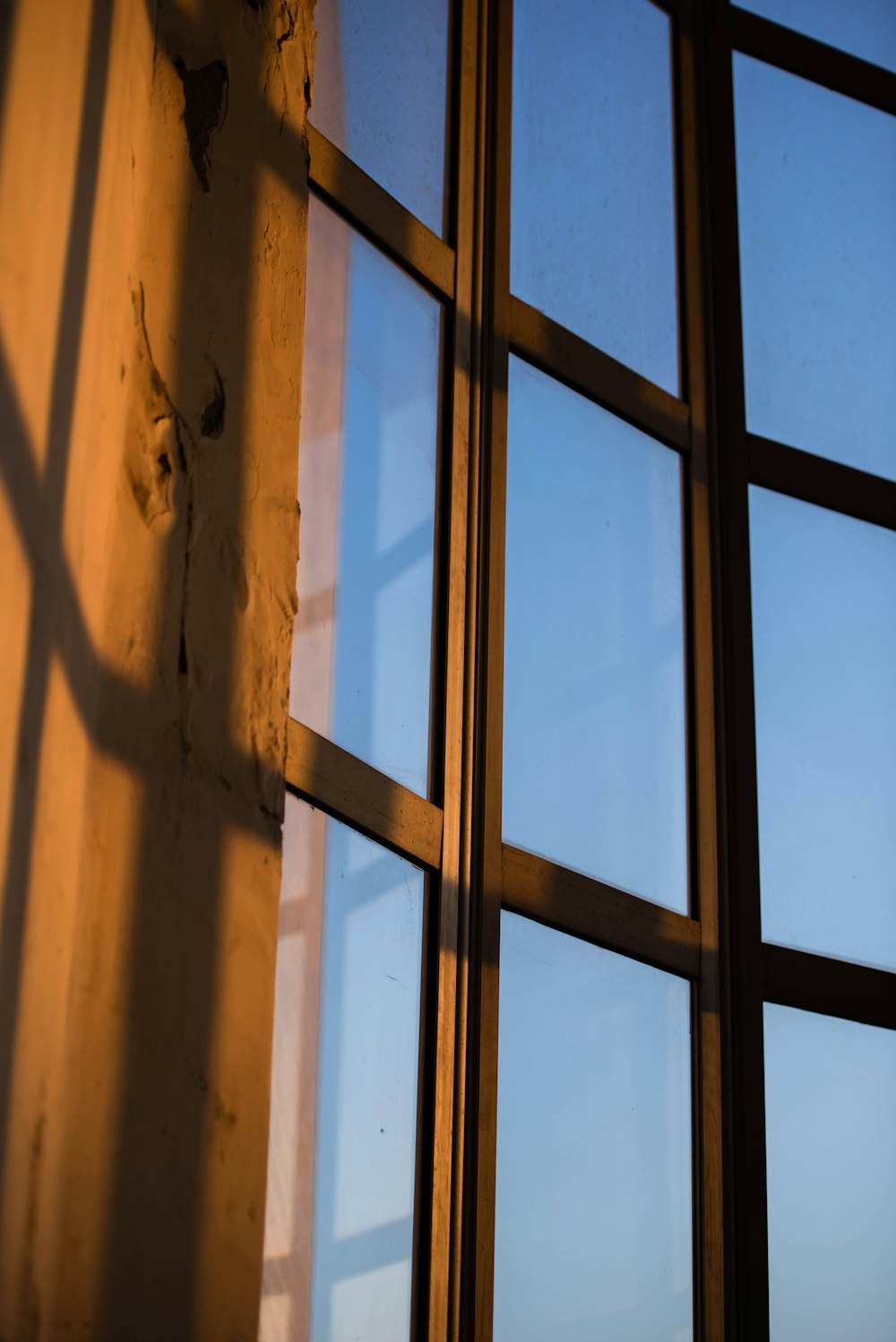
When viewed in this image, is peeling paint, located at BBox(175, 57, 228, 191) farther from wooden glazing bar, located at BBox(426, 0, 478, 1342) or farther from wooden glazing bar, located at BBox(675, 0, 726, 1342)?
wooden glazing bar, located at BBox(675, 0, 726, 1342)

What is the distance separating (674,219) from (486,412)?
4.22 feet

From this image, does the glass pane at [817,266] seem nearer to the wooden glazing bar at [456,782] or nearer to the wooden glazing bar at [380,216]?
the wooden glazing bar at [456,782]

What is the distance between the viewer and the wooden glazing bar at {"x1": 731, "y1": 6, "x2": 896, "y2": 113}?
4.16 m

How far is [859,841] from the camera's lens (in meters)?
3.53

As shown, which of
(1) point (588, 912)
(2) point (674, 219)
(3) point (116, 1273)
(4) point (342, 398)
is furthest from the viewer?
(2) point (674, 219)

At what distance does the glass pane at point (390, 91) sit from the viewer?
2.56 metres

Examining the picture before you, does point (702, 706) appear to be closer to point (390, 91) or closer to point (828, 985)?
point (828, 985)

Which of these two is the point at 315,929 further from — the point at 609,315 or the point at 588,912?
the point at 609,315

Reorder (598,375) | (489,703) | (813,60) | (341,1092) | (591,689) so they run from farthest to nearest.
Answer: (813,60)
(598,375)
(591,689)
(489,703)
(341,1092)

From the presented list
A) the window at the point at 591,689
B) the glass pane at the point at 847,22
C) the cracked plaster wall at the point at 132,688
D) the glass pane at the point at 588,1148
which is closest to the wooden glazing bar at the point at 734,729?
the window at the point at 591,689

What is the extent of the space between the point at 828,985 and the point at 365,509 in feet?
5.82

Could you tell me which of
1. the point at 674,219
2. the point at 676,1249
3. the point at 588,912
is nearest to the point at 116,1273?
the point at 588,912

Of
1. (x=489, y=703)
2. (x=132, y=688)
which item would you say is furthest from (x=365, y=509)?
(x=132, y=688)

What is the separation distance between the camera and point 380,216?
2.59 meters
